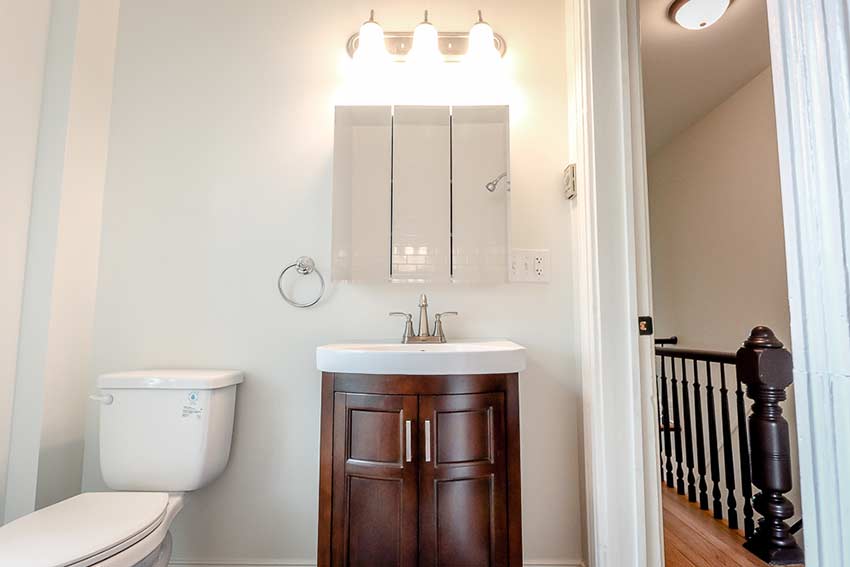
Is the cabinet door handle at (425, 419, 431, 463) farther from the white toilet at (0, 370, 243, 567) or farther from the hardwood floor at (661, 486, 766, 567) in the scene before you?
the hardwood floor at (661, 486, 766, 567)

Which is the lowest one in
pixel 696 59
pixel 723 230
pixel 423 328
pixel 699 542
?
pixel 699 542

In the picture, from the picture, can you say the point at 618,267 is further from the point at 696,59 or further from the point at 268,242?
the point at 696,59

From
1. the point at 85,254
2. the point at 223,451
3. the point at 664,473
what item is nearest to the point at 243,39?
the point at 85,254

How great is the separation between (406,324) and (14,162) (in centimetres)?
137

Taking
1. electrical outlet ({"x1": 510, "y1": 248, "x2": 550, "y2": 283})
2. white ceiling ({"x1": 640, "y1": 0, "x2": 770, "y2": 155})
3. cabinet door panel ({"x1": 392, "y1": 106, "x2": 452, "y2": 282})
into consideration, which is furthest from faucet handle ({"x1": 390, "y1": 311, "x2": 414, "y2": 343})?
white ceiling ({"x1": 640, "y1": 0, "x2": 770, "y2": 155})

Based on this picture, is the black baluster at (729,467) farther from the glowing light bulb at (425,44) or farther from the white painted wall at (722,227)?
the glowing light bulb at (425,44)

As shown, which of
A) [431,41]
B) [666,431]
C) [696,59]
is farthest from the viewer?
[666,431]

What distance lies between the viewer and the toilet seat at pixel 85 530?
2.99 ft

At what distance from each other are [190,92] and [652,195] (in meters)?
3.69

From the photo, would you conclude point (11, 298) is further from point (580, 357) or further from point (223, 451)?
point (580, 357)

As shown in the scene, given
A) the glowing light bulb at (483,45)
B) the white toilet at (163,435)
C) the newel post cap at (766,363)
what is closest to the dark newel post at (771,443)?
the newel post cap at (766,363)

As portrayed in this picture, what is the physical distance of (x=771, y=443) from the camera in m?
1.72

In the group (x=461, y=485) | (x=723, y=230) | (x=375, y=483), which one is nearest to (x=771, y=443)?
(x=461, y=485)

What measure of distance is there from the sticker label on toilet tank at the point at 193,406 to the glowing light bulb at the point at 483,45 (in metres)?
1.52
